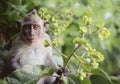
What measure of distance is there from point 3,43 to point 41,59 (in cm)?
26

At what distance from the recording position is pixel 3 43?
3043mm

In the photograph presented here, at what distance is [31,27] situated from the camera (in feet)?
10.0

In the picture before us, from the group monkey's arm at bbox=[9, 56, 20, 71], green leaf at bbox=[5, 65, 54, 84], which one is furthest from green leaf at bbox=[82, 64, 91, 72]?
monkey's arm at bbox=[9, 56, 20, 71]

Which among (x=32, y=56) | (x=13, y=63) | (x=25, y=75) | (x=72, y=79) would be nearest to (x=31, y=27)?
(x=32, y=56)

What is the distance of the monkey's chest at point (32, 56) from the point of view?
9.83 feet

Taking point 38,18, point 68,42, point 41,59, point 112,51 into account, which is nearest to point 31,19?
point 38,18

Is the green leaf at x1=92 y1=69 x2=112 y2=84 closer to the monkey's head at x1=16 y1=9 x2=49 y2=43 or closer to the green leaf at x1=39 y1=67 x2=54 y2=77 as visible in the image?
the green leaf at x1=39 y1=67 x2=54 y2=77

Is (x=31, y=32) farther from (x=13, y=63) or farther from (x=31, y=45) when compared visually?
(x=13, y=63)

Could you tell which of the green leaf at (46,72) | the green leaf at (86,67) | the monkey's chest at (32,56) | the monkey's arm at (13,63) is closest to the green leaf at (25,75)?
the green leaf at (46,72)

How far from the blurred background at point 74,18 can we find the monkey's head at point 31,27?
0.34ft

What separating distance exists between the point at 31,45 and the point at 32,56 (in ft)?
0.25

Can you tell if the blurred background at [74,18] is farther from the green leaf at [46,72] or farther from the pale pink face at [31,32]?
the green leaf at [46,72]

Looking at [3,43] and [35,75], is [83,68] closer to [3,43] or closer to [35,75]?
[35,75]

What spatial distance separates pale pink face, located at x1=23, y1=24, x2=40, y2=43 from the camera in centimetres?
302
